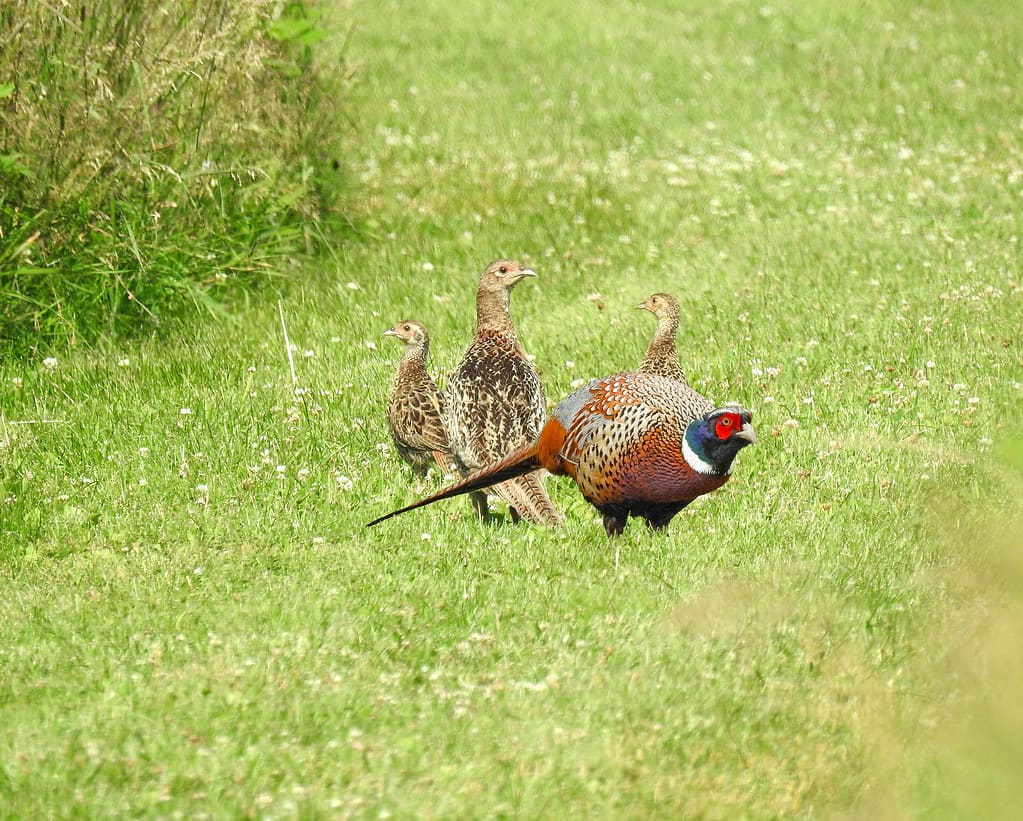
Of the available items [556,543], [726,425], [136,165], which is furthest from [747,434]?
[136,165]

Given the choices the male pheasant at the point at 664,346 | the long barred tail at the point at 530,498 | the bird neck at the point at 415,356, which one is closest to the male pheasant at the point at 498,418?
the long barred tail at the point at 530,498

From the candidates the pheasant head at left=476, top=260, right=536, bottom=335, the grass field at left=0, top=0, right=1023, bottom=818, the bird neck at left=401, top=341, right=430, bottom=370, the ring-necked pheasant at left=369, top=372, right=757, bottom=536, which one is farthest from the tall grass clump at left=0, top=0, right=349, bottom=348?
the ring-necked pheasant at left=369, top=372, right=757, bottom=536

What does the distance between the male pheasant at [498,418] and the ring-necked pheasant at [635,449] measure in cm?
22

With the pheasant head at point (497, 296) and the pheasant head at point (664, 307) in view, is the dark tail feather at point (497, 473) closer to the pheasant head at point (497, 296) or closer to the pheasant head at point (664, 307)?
the pheasant head at point (497, 296)

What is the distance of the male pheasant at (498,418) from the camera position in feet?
22.2

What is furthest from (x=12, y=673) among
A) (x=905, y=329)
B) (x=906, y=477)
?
(x=905, y=329)

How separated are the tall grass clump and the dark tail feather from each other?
134 inches

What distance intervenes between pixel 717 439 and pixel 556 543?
1025 millimetres

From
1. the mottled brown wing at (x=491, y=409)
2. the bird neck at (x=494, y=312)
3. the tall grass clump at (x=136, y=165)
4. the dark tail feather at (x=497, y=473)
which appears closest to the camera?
the dark tail feather at (x=497, y=473)

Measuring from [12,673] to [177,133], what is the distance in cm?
550

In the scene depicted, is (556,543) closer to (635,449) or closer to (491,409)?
(635,449)

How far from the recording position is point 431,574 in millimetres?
6012

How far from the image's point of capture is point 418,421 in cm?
732

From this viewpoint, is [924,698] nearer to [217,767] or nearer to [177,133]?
[217,767]
